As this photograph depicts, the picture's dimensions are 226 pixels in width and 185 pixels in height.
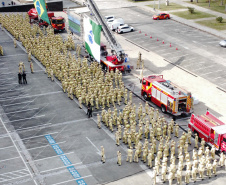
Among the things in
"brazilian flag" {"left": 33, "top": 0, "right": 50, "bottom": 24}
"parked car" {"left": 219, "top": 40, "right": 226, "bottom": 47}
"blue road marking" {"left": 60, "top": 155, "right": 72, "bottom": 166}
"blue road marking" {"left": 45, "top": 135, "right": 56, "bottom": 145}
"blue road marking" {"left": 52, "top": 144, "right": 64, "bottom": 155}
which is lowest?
"blue road marking" {"left": 60, "top": 155, "right": 72, "bottom": 166}

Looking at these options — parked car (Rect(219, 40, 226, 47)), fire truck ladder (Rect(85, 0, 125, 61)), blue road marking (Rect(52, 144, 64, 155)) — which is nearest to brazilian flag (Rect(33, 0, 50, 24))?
fire truck ladder (Rect(85, 0, 125, 61))

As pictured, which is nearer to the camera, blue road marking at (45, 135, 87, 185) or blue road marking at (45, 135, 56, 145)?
blue road marking at (45, 135, 87, 185)

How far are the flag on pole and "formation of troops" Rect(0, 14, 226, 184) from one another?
185 cm

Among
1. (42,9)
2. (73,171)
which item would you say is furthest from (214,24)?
(73,171)

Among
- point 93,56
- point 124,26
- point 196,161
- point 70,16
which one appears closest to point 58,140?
point 196,161

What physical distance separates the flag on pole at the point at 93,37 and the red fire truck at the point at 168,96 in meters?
8.85

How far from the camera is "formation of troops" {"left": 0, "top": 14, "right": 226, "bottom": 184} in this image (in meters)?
29.6

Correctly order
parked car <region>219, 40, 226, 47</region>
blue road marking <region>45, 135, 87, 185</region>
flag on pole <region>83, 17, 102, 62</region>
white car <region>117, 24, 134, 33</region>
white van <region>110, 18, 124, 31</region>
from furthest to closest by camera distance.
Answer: white van <region>110, 18, 124, 31</region> → white car <region>117, 24, 134, 33</region> → parked car <region>219, 40, 226, 47</region> → flag on pole <region>83, 17, 102, 62</region> → blue road marking <region>45, 135, 87, 185</region>

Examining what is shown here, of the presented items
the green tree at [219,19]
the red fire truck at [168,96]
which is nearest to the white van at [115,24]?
the green tree at [219,19]

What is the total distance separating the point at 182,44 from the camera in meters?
59.5

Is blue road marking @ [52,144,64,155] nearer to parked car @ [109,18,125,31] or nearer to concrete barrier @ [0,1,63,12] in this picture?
parked car @ [109,18,125,31]

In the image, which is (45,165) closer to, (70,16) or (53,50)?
(53,50)

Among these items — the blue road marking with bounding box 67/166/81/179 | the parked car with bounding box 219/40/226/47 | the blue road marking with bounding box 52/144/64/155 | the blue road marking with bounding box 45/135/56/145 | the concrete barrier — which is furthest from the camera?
the concrete barrier

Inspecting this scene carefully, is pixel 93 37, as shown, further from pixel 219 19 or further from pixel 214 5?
pixel 214 5
